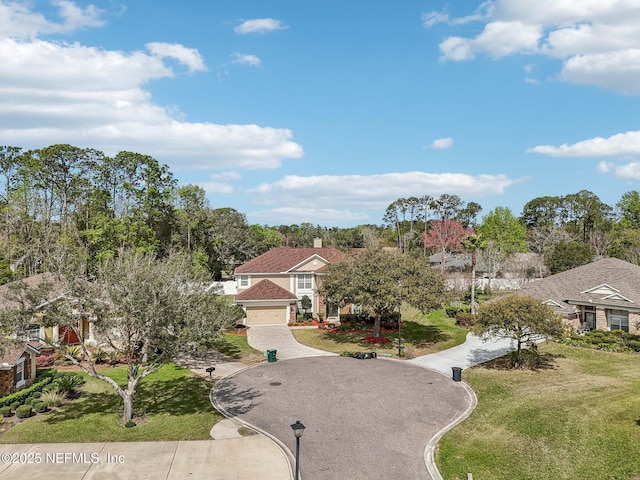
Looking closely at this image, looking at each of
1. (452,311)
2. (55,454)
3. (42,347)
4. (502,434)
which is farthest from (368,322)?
(55,454)

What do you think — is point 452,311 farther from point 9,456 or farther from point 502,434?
point 9,456

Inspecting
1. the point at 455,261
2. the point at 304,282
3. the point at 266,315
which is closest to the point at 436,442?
the point at 266,315

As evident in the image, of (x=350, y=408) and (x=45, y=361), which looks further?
(x=45, y=361)

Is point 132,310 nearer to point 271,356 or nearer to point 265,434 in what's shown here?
point 265,434

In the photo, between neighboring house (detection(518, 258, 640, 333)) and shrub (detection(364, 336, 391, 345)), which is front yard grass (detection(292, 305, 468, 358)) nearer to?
shrub (detection(364, 336, 391, 345))

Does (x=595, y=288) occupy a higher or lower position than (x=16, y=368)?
higher
